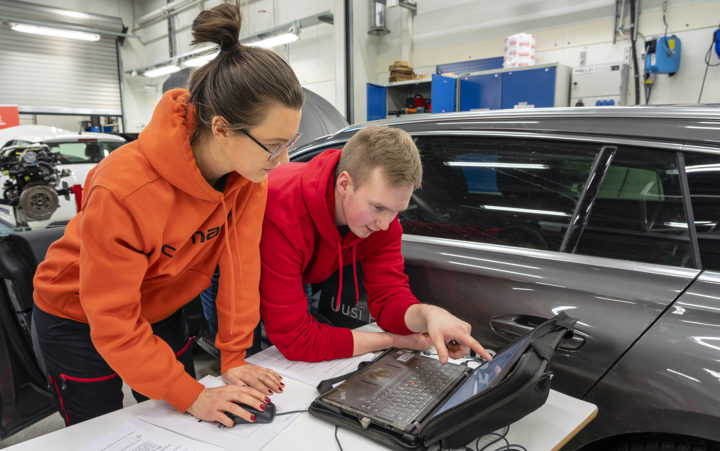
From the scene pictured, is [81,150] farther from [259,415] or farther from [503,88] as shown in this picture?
[259,415]

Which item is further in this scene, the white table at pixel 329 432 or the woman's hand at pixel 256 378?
the woman's hand at pixel 256 378

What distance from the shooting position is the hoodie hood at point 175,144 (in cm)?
94

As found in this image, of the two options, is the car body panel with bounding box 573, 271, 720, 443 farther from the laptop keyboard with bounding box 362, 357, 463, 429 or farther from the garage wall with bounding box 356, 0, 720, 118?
the garage wall with bounding box 356, 0, 720, 118

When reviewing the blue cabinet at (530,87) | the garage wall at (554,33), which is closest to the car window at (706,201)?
the garage wall at (554,33)

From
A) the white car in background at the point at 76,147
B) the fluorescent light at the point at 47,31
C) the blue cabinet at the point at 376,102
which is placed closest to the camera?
the white car in background at the point at 76,147

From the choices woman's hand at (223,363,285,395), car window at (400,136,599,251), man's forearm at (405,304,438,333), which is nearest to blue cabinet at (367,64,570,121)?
car window at (400,136,599,251)

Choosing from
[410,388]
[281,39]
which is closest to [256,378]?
[410,388]

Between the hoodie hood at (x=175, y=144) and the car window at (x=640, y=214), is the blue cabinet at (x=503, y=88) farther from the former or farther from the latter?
the hoodie hood at (x=175, y=144)

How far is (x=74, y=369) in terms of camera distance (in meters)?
1.20

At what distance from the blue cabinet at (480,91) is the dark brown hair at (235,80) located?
4559 mm

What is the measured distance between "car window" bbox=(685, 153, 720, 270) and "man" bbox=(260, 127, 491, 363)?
0.58 meters

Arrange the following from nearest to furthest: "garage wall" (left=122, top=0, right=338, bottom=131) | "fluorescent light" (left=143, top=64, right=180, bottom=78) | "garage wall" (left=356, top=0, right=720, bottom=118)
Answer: "garage wall" (left=356, top=0, right=720, bottom=118) → "garage wall" (left=122, top=0, right=338, bottom=131) → "fluorescent light" (left=143, top=64, right=180, bottom=78)

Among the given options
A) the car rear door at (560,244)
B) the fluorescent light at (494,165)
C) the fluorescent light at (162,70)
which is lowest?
the car rear door at (560,244)

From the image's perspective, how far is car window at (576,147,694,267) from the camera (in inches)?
45.3
